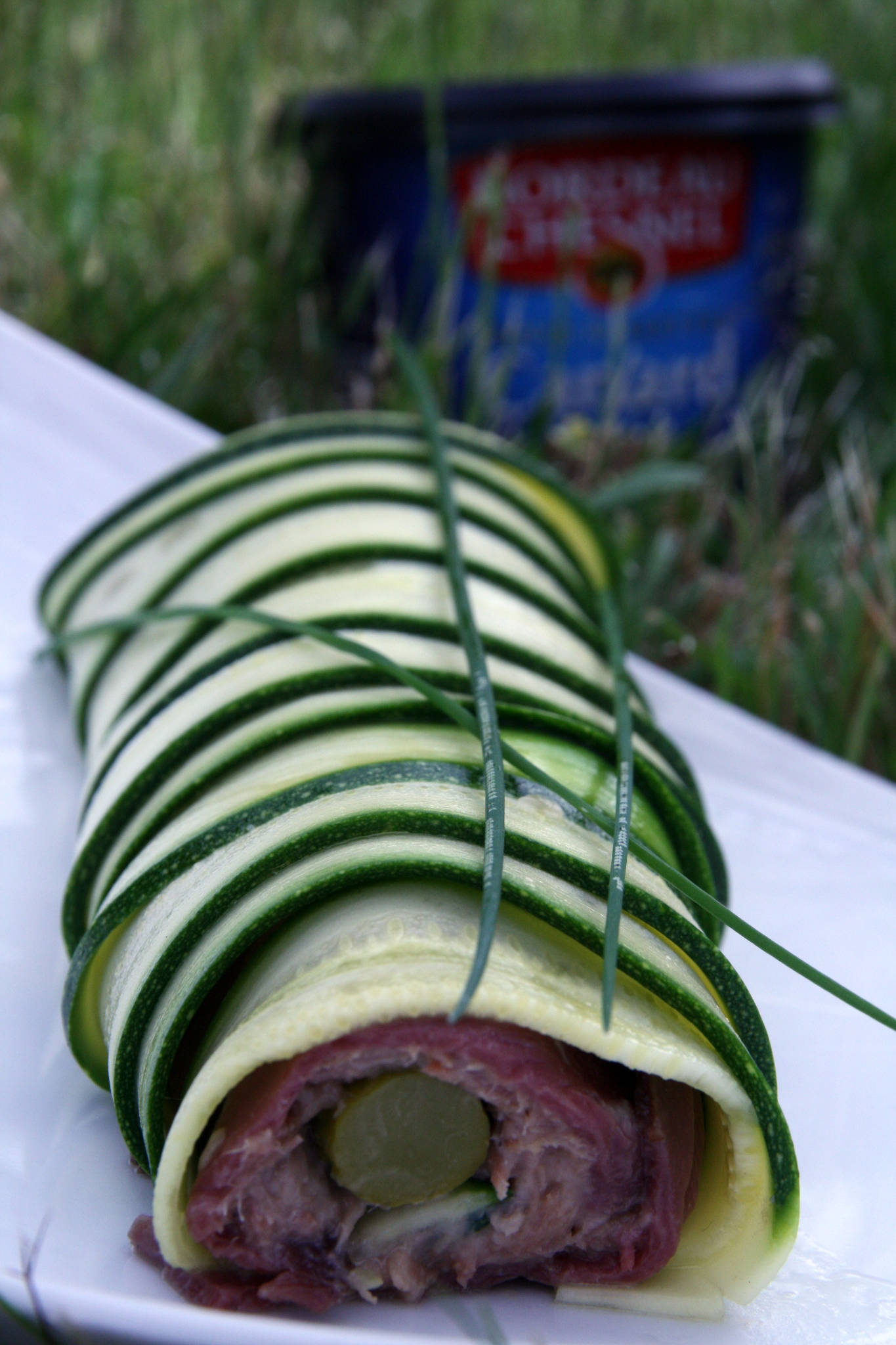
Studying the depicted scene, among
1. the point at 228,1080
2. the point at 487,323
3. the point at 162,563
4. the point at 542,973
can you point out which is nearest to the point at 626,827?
the point at 542,973

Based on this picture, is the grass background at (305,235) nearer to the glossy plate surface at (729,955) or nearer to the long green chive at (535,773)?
the glossy plate surface at (729,955)

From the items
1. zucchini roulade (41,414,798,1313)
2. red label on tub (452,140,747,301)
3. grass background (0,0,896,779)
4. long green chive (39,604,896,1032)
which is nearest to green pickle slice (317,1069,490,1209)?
zucchini roulade (41,414,798,1313)

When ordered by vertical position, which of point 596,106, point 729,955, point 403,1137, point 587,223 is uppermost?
A: point 596,106

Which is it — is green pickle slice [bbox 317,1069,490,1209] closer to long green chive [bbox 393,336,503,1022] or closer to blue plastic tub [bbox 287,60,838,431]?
long green chive [bbox 393,336,503,1022]

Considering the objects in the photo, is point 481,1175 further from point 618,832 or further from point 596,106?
point 596,106

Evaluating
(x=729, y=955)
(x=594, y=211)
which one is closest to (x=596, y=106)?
(x=594, y=211)

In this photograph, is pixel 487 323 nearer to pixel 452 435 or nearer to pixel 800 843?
pixel 452 435
